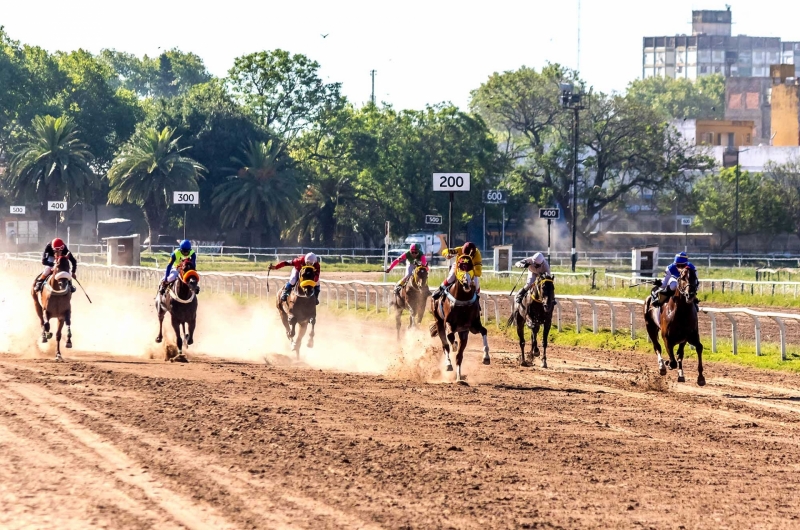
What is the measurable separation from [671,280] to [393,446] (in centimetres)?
706

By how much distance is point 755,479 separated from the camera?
10.8m

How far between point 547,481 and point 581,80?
75212mm

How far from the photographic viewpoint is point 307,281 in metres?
22.1

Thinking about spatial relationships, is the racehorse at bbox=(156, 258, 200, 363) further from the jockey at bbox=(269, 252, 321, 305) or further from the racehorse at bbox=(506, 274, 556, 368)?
the racehorse at bbox=(506, 274, 556, 368)

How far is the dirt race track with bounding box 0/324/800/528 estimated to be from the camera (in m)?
9.12

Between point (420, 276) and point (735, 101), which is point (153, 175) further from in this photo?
point (735, 101)

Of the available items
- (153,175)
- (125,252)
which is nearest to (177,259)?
(125,252)

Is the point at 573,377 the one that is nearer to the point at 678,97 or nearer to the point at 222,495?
the point at 222,495

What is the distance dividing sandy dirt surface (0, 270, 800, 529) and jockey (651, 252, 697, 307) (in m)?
1.19

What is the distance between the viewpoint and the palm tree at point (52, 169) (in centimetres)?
7650

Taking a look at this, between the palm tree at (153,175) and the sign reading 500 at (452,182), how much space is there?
167 ft

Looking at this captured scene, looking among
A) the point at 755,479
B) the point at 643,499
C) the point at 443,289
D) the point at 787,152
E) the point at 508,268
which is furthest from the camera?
the point at 787,152

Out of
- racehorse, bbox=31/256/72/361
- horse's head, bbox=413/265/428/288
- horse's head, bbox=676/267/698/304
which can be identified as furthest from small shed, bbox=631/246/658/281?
racehorse, bbox=31/256/72/361

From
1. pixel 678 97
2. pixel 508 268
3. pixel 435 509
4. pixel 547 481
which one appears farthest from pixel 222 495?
pixel 678 97
